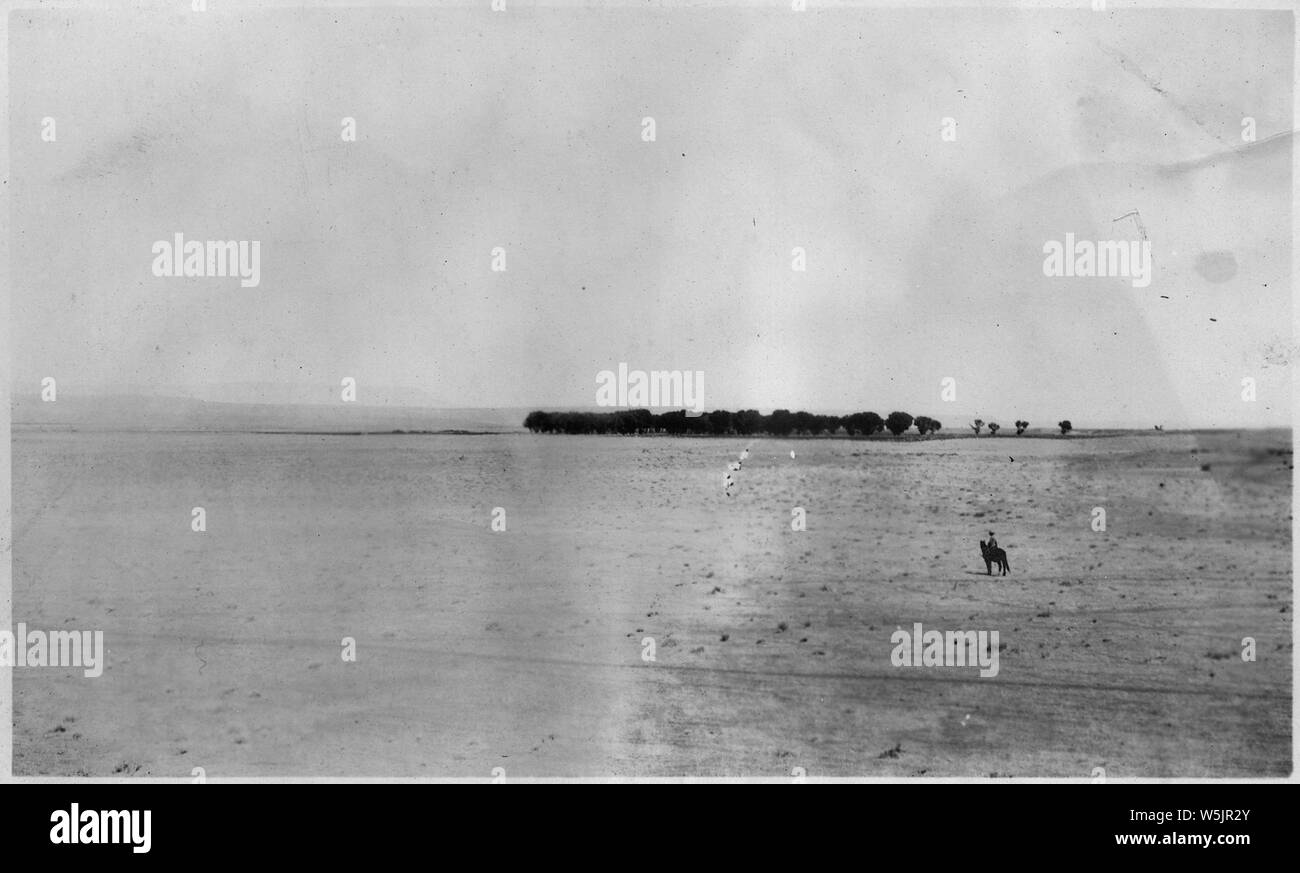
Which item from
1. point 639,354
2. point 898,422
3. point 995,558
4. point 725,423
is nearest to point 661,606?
point 725,423

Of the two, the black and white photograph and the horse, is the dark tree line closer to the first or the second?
the black and white photograph

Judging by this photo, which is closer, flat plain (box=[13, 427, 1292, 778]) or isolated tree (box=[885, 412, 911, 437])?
flat plain (box=[13, 427, 1292, 778])

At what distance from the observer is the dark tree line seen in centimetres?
396

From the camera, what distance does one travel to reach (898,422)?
3971 mm

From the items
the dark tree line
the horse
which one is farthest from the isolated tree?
the horse

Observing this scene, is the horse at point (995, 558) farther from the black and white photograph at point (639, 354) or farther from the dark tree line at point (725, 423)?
the dark tree line at point (725, 423)

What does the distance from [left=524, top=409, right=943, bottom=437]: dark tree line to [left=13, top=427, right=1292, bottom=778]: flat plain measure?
0.08 meters

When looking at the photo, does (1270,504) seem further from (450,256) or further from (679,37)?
(450,256)

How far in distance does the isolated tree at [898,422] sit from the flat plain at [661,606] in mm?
97

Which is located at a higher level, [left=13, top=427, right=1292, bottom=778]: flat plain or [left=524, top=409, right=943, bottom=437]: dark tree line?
[left=524, top=409, right=943, bottom=437]: dark tree line

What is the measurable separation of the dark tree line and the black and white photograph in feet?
0.08

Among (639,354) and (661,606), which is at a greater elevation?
A: (639,354)

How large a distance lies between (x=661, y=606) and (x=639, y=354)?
1.42 meters

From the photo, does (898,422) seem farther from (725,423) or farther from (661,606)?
(661,606)
